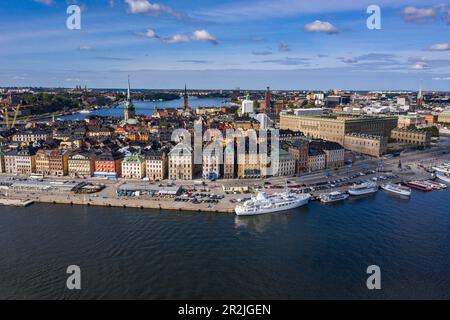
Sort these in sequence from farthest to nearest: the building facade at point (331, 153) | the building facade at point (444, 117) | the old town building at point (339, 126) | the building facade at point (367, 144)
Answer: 1. the building facade at point (444, 117)
2. the old town building at point (339, 126)
3. the building facade at point (367, 144)
4. the building facade at point (331, 153)

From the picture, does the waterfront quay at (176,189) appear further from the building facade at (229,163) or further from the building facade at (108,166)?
the building facade at (108,166)

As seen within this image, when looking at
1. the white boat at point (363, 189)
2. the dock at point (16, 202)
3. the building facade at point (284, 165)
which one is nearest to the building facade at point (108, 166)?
the dock at point (16, 202)

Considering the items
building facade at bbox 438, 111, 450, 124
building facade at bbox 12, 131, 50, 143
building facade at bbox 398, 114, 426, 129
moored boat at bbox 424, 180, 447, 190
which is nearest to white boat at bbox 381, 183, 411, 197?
moored boat at bbox 424, 180, 447, 190

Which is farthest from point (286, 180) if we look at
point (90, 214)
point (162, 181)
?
point (90, 214)

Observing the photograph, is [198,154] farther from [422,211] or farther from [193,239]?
[422,211]

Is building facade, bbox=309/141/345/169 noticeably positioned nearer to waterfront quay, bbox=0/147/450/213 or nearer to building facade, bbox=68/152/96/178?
waterfront quay, bbox=0/147/450/213
